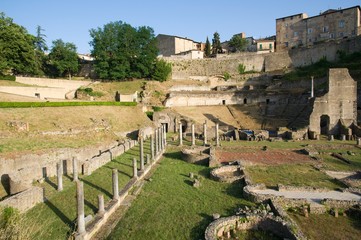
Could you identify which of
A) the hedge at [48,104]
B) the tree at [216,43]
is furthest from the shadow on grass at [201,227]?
the tree at [216,43]

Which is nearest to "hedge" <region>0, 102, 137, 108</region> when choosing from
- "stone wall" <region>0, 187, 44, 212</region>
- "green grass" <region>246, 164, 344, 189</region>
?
"stone wall" <region>0, 187, 44, 212</region>

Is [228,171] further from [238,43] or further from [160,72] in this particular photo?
[238,43]

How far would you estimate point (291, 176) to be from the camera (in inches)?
691

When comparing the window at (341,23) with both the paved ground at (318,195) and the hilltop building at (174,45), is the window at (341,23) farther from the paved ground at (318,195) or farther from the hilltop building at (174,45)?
the paved ground at (318,195)

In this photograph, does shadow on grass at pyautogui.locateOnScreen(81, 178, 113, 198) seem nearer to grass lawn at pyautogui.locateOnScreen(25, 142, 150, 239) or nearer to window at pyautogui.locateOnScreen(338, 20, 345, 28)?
grass lawn at pyautogui.locateOnScreen(25, 142, 150, 239)

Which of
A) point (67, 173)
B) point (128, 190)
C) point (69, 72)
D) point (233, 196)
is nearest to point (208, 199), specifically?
point (233, 196)

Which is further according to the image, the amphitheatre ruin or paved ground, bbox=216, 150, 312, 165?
paved ground, bbox=216, 150, 312, 165

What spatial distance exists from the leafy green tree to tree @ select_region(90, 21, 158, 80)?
1252 cm

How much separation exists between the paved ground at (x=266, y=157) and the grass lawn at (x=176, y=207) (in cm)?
592

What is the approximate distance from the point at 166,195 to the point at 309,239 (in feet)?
23.4

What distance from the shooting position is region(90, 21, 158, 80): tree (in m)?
54.3

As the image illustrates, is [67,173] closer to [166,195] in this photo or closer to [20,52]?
[166,195]

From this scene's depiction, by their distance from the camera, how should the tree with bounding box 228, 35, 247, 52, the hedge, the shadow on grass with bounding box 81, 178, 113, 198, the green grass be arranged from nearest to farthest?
1. the shadow on grass with bounding box 81, 178, 113, 198
2. the green grass
3. the hedge
4. the tree with bounding box 228, 35, 247, 52

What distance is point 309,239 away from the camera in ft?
31.9
